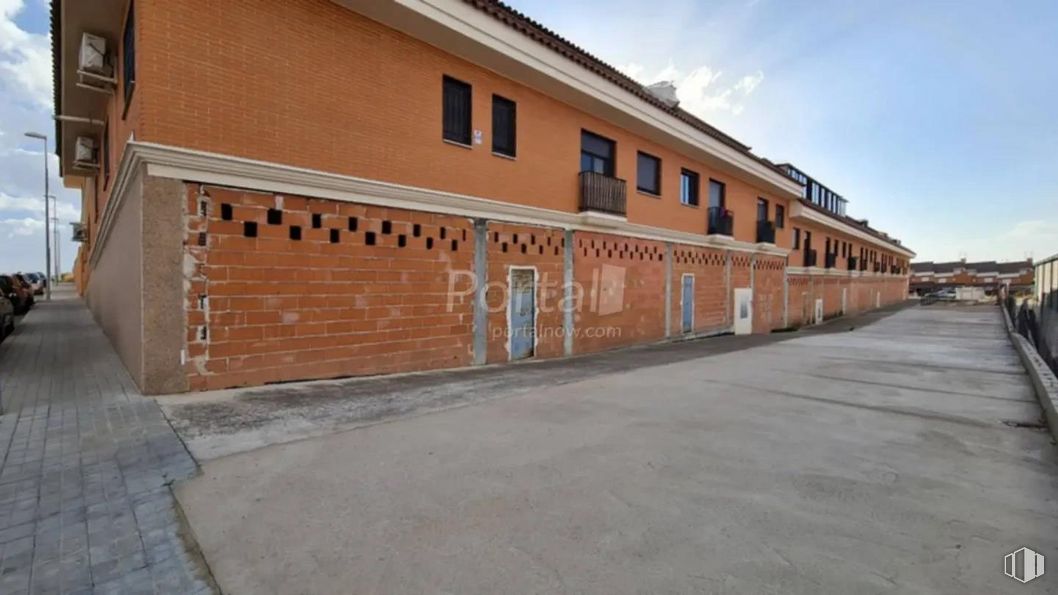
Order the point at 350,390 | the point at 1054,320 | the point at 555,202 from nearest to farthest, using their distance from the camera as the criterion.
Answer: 1. the point at 350,390
2. the point at 1054,320
3. the point at 555,202

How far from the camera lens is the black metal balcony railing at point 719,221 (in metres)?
16.9

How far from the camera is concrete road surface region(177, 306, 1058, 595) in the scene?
237 cm

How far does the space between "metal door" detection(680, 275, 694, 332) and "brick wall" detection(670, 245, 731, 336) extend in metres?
0.20

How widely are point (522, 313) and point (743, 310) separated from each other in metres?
12.8

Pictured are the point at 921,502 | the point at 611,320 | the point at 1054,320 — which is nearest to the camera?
the point at 921,502

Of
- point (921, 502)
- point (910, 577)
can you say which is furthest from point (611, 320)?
point (910, 577)

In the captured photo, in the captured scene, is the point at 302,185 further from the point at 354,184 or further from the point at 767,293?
the point at 767,293

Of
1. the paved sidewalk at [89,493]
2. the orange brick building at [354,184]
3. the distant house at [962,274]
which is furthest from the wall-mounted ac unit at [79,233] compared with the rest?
the distant house at [962,274]

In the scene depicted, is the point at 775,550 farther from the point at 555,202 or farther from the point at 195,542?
the point at 555,202

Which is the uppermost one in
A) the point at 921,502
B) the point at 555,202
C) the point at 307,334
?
the point at 555,202

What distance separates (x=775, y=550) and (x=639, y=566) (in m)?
0.80

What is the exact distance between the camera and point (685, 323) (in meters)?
16.0

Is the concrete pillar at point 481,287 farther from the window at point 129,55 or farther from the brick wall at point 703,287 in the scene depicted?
the brick wall at point 703,287

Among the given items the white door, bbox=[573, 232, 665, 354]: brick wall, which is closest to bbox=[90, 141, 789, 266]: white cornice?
bbox=[573, 232, 665, 354]: brick wall
